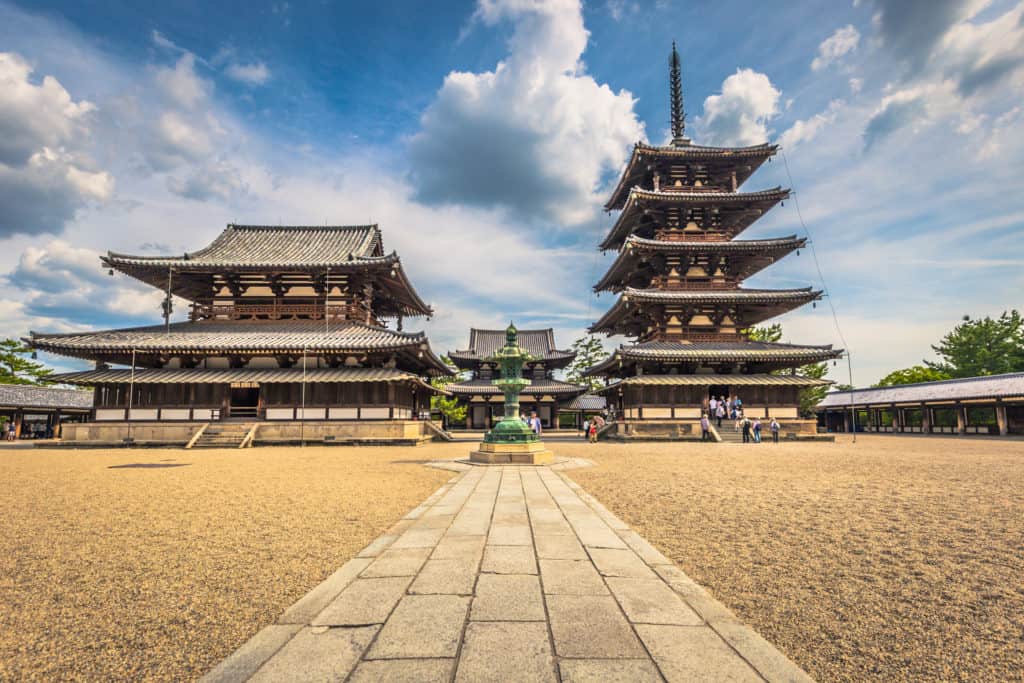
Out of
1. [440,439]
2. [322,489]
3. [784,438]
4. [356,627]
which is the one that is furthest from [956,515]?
[440,439]

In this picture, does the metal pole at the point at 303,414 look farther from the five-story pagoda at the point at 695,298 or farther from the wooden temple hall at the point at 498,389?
the wooden temple hall at the point at 498,389

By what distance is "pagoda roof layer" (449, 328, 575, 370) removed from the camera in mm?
44156

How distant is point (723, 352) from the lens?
25.1 metres

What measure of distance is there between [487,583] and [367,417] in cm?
2007

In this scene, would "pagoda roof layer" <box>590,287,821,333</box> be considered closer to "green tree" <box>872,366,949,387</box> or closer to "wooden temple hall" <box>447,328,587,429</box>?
"wooden temple hall" <box>447,328,587,429</box>

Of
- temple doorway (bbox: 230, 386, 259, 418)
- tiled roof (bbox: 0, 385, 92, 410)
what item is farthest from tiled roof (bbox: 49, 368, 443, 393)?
tiled roof (bbox: 0, 385, 92, 410)

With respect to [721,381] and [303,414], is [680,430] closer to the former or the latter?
[721,381]

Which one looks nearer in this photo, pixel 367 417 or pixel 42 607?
pixel 42 607

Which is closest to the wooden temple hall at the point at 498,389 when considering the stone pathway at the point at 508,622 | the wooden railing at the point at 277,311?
the wooden railing at the point at 277,311

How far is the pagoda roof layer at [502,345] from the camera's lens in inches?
1738

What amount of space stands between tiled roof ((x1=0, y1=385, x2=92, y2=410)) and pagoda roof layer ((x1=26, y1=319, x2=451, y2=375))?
14081 mm

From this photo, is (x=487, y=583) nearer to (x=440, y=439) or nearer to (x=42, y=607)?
(x=42, y=607)

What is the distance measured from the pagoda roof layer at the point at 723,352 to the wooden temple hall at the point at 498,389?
1430 cm

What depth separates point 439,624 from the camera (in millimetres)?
3084
